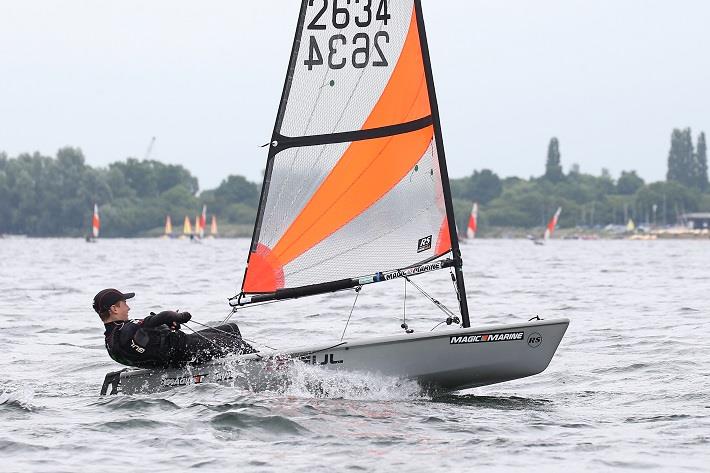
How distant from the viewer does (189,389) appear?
38.6ft

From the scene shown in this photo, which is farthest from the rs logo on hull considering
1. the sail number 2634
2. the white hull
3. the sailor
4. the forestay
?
the sail number 2634

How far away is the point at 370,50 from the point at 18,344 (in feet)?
27.0

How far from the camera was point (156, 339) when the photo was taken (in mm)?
11500

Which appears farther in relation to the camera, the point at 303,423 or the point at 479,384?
the point at 479,384

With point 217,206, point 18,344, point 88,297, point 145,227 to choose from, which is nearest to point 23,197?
point 145,227

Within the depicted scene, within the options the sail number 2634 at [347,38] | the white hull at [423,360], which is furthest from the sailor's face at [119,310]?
the sail number 2634 at [347,38]

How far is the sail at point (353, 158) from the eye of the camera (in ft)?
39.4

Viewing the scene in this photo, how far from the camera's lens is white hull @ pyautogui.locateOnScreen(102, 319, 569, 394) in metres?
11.5

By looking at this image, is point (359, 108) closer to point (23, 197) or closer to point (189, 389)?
point (189, 389)

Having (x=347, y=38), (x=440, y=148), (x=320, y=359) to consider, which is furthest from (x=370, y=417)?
(x=347, y=38)

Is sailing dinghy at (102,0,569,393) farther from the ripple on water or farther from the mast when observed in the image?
the ripple on water

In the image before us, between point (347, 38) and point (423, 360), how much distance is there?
325 centimetres

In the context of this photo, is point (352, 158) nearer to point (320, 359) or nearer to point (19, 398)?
point (320, 359)

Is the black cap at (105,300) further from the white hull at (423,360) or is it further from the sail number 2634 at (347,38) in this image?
the sail number 2634 at (347,38)
